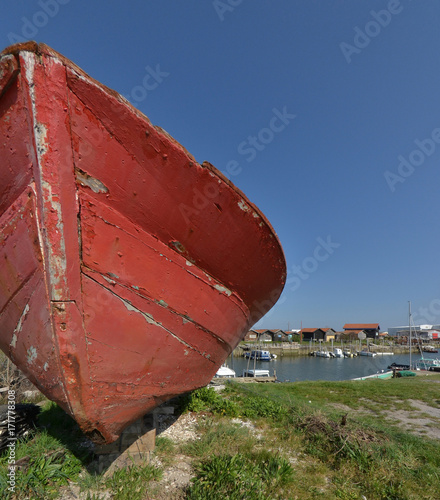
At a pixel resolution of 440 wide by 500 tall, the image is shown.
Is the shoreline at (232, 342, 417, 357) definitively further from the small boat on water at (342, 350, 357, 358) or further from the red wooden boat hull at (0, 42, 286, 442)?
the red wooden boat hull at (0, 42, 286, 442)

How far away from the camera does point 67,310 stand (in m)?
2.24

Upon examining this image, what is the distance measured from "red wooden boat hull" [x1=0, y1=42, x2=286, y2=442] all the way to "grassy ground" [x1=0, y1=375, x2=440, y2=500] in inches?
50.1

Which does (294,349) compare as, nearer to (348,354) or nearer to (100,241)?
(348,354)

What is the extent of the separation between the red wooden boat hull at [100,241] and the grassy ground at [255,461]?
4.17 feet

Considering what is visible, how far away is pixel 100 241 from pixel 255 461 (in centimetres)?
377

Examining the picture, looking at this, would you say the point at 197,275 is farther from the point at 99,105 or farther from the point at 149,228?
the point at 99,105

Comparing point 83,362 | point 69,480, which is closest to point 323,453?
point 69,480

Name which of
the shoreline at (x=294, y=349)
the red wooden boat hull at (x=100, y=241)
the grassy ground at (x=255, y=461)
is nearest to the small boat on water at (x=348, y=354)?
the shoreline at (x=294, y=349)

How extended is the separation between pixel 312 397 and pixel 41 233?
10419 millimetres

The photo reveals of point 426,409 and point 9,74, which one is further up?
point 9,74

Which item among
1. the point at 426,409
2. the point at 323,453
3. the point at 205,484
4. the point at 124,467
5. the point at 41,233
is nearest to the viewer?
the point at 41,233

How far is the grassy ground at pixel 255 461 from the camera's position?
3275 millimetres

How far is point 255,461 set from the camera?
3.92m

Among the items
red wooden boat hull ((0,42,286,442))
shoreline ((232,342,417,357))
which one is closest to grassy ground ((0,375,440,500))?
red wooden boat hull ((0,42,286,442))
